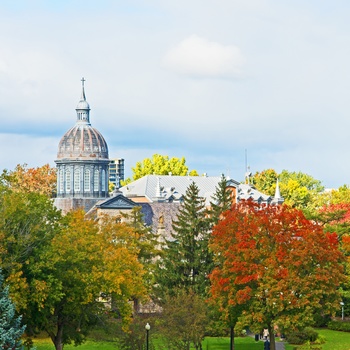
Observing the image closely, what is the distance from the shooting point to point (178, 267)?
7319cm

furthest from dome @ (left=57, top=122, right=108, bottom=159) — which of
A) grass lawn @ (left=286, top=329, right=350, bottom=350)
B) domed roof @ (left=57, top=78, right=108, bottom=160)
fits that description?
grass lawn @ (left=286, top=329, right=350, bottom=350)

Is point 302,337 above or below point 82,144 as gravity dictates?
below

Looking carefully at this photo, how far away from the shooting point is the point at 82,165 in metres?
119

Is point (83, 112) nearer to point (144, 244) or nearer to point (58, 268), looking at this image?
point (144, 244)

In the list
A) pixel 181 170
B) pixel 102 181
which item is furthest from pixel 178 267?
pixel 181 170

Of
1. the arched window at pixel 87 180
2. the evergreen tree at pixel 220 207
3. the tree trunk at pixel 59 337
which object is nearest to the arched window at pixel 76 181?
the arched window at pixel 87 180

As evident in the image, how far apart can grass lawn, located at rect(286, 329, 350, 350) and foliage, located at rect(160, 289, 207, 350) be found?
10288 mm

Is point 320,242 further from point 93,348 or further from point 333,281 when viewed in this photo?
point 93,348

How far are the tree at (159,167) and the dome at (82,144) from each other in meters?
40.3

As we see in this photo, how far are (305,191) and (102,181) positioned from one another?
176 ft

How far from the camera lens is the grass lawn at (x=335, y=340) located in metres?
71.2

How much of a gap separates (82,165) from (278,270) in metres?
60.5

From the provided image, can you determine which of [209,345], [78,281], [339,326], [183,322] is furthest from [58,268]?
[339,326]

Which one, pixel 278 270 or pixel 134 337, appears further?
pixel 278 270
